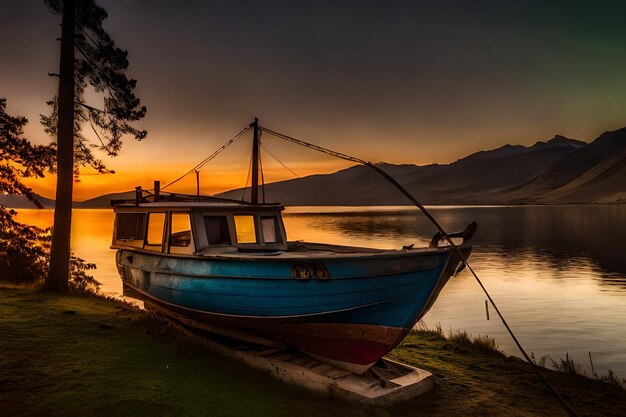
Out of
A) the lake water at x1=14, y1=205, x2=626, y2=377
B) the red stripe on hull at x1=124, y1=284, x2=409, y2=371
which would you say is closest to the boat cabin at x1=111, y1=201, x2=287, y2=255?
the red stripe on hull at x1=124, y1=284, x2=409, y2=371

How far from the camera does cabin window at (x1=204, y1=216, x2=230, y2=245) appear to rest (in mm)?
11016

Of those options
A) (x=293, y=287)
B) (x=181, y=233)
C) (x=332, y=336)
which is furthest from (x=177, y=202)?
(x=332, y=336)

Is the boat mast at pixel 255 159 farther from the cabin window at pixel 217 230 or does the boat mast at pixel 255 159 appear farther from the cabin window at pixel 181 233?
the cabin window at pixel 181 233

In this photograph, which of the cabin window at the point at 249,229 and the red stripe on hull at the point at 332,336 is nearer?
the red stripe on hull at the point at 332,336

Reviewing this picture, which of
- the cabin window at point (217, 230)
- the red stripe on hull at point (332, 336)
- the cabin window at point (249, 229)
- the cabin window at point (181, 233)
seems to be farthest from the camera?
the cabin window at point (249, 229)

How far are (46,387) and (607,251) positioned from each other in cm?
5051

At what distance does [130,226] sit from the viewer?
13.0 metres

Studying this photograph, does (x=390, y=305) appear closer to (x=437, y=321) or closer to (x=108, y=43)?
(x=437, y=321)

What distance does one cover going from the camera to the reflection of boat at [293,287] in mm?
8031

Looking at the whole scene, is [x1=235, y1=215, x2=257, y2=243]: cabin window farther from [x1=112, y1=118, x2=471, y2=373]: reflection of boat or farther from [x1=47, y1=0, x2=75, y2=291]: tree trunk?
[x1=47, y1=0, x2=75, y2=291]: tree trunk

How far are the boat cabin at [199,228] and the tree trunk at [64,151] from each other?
4125mm

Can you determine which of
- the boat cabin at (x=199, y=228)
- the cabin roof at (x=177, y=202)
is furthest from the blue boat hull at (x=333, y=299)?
the cabin roof at (x=177, y=202)

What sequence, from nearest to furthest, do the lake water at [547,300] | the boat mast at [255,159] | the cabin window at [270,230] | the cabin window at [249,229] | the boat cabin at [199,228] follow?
1. the boat cabin at [199,228]
2. the cabin window at [270,230]
3. the cabin window at [249,229]
4. the boat mast at [255,159]
5. the lake water at [547,300]

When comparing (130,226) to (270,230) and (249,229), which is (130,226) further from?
(270,230)
